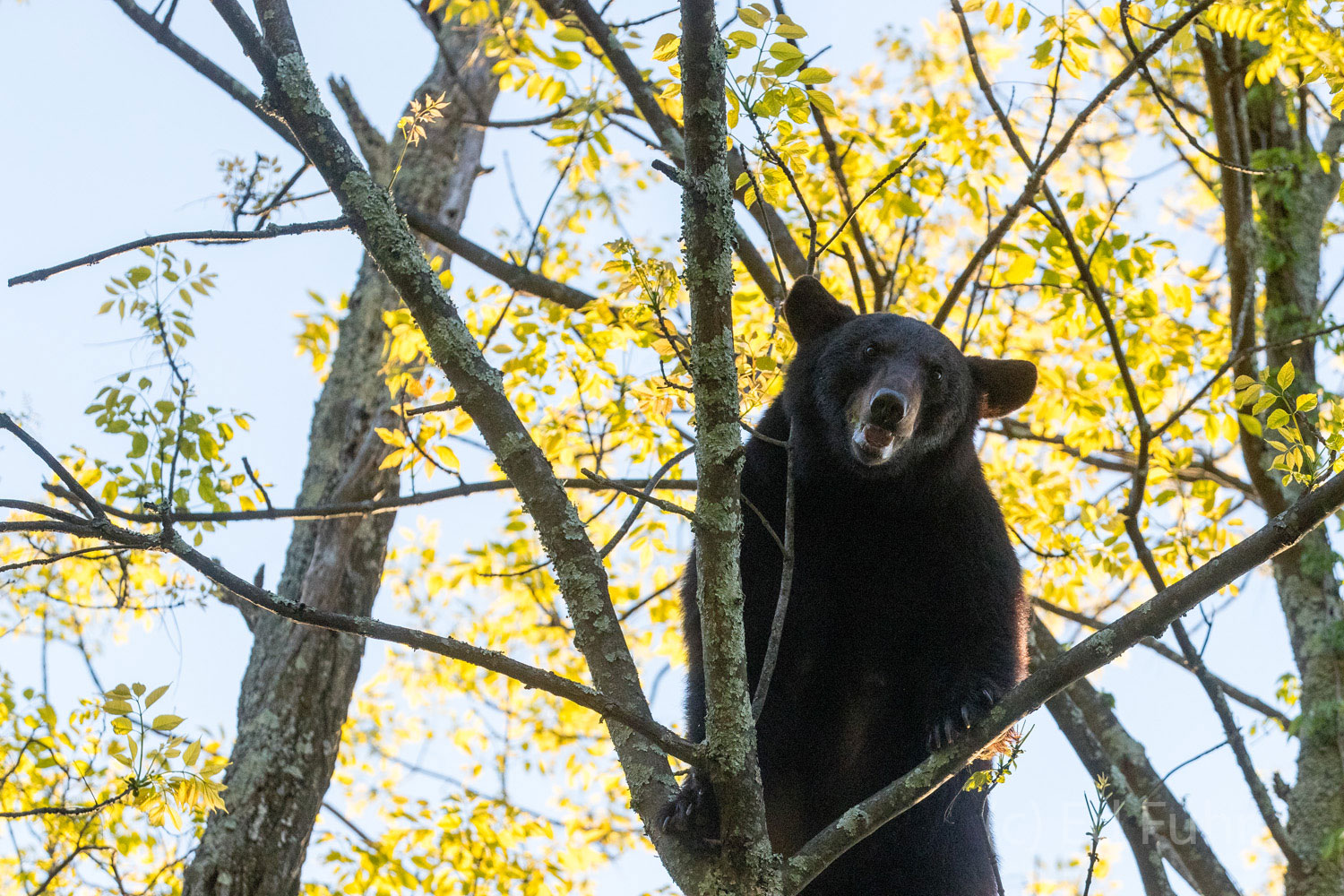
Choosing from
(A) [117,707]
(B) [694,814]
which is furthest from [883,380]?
(A) [117,707]

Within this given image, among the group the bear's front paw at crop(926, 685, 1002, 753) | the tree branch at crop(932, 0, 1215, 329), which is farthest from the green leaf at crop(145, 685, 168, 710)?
the tree branch at crop(932, 0, 1215, 329)

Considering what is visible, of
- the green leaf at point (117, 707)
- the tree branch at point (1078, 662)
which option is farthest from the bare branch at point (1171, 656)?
the green leaf at point (117, 707)

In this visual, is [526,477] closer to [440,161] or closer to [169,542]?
[169,542]

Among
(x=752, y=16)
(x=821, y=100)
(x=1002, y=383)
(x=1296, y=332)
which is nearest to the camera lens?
(x=752, y=16)

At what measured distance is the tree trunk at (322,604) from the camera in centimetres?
594

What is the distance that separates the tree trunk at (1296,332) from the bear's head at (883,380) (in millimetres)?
1488

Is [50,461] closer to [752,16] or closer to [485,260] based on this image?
[752,16]

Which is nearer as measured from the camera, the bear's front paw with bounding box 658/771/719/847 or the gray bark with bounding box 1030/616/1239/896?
the bear's front paw with bounding box 658/771/719/847

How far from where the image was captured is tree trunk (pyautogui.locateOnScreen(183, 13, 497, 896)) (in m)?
5.94

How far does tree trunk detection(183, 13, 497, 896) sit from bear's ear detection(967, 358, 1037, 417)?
349 centimetres

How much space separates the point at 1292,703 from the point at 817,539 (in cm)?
419

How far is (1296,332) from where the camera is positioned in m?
7.34

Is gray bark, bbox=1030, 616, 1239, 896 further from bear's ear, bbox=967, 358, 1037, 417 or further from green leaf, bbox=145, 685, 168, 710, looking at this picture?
green leaf, bbox=145, 685, 168, 710

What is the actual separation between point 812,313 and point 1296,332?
4.02 meters
